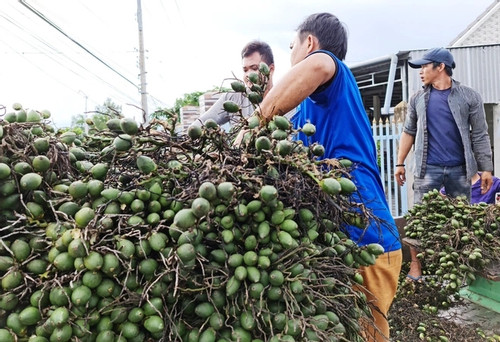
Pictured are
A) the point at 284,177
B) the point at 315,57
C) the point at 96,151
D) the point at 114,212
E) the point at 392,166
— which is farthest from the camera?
the point at 392,166

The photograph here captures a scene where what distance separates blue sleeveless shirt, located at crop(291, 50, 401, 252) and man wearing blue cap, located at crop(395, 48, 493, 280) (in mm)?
2393

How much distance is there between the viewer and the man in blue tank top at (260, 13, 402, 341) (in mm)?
1563

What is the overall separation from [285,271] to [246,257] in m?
0.11

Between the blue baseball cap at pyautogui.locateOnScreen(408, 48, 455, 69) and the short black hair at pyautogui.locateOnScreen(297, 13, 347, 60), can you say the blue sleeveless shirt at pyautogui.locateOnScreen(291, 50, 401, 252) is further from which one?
the blue baseball cap at pyautogui.locateOnScreen(408, 48, 455, 69)

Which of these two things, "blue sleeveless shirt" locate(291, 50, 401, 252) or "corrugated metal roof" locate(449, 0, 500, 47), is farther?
"corrugated metal roof" locate(449, 0, 500, 47)

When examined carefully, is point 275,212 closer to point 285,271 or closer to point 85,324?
point 285,271

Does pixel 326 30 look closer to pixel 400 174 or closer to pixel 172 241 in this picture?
pixel 172 241

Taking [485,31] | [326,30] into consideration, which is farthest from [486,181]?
[485,31]

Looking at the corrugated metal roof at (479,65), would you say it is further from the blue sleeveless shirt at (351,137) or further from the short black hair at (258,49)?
the blue sleeveless shirt at (351,137)

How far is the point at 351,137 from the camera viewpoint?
1688 millimetres

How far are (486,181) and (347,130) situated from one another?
2773 mm

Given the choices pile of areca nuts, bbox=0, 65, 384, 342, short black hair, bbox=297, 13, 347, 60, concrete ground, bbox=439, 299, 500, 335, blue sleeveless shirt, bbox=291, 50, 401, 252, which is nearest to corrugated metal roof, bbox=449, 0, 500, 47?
concrete ground, bbox=439, 299, 500, 335

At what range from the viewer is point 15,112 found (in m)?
1.31

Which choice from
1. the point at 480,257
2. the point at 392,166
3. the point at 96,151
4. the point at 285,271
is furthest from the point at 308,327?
the point at 392,166
